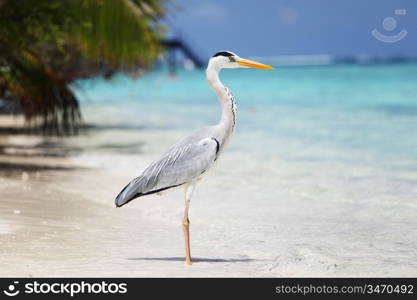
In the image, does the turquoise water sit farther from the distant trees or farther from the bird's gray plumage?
the bird's gray plumage

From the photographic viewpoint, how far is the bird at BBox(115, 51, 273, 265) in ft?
18.6

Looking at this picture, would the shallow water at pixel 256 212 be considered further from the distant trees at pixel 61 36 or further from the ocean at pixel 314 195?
the distant trees at pixel 61 36

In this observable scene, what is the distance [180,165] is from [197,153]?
0.14 meters

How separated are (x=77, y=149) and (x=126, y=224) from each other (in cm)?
799

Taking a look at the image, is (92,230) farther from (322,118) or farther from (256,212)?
(322,118)

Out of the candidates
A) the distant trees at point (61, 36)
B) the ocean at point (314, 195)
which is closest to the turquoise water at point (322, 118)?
the ocean at point (314, 195)

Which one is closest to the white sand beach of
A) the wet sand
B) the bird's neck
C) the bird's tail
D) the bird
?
the wet sand

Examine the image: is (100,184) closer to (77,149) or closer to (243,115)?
(77,149)

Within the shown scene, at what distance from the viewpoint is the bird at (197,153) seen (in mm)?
5672

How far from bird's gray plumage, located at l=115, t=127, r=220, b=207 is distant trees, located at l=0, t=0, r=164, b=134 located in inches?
255

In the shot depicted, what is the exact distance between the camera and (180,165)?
5.70 metres

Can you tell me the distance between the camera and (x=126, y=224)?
7.84 metres

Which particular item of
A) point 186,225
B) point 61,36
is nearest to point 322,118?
point 61,36

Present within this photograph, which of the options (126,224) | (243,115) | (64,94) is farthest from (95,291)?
(243,115)
